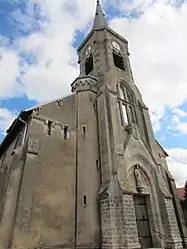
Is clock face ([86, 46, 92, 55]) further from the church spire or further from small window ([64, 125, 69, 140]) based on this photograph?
small window ([64, 125, 69, 140])

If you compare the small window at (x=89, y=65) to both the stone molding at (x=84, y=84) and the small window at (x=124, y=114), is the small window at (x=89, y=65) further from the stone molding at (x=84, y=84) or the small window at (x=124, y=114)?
the small window at (x=124, y=114)

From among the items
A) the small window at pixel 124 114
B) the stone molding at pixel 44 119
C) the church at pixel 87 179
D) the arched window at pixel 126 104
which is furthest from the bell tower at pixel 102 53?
the stone molding at pixel 44 119

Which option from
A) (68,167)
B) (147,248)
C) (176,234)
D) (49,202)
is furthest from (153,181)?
(49,202)

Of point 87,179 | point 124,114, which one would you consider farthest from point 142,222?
point 124,114

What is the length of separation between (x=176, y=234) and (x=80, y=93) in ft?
39.4

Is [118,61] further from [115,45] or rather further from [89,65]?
[89,65]

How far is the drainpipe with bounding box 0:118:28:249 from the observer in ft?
30.1

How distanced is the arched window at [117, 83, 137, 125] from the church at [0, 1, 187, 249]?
0.09 meters

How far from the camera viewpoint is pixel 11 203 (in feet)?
32.7

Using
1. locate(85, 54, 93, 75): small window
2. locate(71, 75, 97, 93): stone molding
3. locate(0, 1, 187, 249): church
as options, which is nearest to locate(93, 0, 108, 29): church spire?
locate(85, 54, 93, 75): small window

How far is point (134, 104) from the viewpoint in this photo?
18406 millimetres

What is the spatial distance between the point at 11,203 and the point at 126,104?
39.0 ft

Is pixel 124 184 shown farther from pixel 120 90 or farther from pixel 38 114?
pixel 120 90

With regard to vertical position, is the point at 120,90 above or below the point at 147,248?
above
